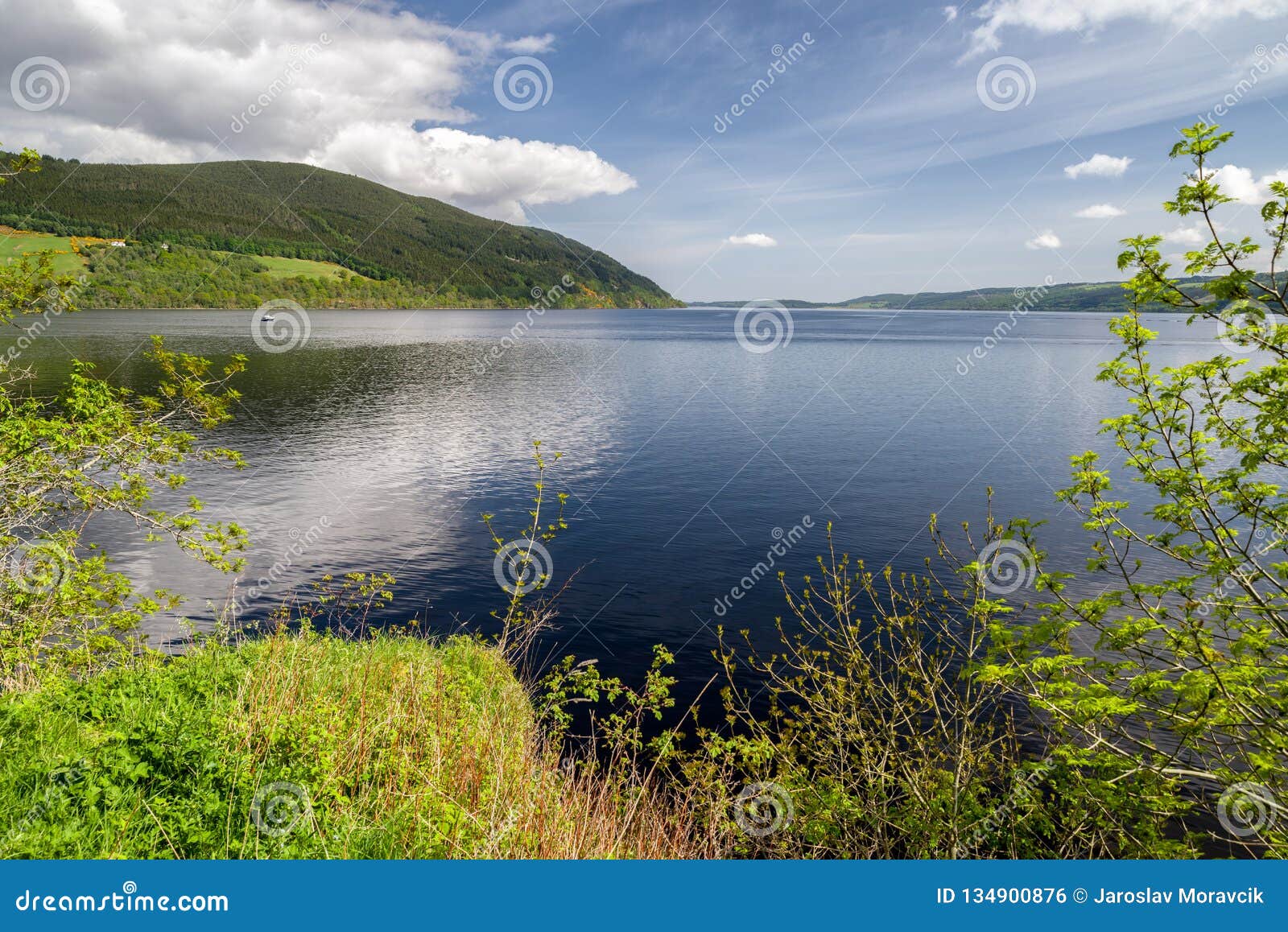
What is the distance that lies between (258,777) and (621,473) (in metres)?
33.2

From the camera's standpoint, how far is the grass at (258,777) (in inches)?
234

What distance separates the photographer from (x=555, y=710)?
15211mm

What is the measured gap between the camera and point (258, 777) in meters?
6.72

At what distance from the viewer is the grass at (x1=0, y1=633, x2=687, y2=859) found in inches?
234

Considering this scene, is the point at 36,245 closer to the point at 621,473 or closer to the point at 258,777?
the point at 621,473

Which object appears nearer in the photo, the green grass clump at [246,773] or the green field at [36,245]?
the green grass clump at [246,773]

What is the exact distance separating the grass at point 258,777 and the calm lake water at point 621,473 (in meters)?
11.5

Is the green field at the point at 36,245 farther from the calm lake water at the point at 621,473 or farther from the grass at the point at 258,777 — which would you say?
the grass at the point at 258,777

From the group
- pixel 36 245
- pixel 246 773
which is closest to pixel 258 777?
pixel 246 773

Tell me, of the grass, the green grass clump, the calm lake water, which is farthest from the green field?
the grass

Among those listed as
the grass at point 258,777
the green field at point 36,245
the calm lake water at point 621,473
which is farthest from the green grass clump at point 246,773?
the green field at point 36,245

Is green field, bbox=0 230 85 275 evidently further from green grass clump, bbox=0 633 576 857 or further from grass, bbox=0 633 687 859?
grass, bbox=0 633 687 859

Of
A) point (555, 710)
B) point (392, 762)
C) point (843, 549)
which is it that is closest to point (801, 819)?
point (555, 710)

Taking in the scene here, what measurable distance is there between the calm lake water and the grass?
11.5 metres
